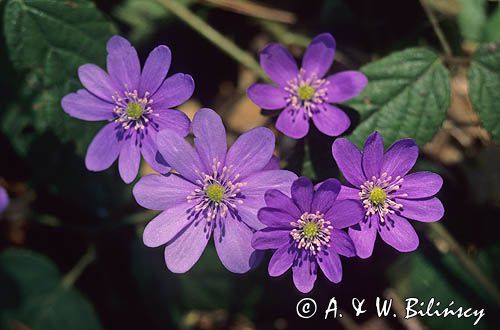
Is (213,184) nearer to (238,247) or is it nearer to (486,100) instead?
(238,247)

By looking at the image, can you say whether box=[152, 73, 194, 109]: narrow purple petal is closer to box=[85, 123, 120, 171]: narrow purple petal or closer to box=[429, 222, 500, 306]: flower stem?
box=[85, 123, 120, 171]: narrow purple petal

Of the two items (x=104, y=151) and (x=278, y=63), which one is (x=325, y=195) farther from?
(x=104, y=151)

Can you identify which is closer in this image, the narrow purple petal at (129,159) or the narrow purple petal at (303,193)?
the narrow purple petal at (303,193)

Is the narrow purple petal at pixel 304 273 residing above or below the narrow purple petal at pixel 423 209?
→ below

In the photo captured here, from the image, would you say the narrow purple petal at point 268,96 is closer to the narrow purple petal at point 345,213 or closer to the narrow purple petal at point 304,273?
the narrow purple petal at point 345,213

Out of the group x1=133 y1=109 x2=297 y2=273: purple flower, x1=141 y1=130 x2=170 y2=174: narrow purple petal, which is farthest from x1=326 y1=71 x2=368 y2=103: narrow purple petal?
x1=141 y1=130 x2=170 y2=174: narrow purple petal

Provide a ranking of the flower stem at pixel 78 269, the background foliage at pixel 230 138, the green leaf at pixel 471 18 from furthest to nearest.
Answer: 1. the flower stem at pixel 78 269
2. the green leaf at pixel 471 18
3. the background foliage at pixel 230 138

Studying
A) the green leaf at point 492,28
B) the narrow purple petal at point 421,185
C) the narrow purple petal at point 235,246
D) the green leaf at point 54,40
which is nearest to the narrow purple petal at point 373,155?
the narrow purple petal at point 421,185
